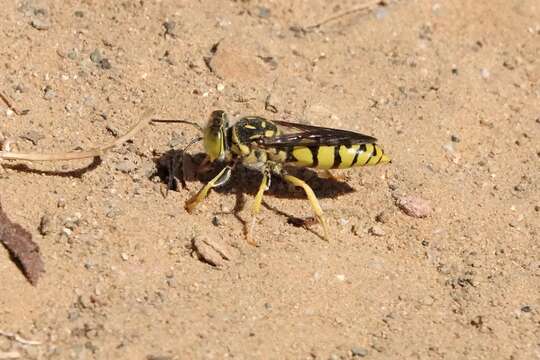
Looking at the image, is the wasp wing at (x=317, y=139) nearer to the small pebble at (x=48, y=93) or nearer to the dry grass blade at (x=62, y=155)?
the dry grass blade at (x=62, y=155)

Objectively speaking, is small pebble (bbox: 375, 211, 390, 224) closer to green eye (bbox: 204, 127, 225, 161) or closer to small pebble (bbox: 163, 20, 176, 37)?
green eye (bbox: 204, 127, 225, 161)

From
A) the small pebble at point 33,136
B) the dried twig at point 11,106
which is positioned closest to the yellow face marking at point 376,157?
the small pebble at point 33,136

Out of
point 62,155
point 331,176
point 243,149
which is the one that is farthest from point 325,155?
point 62,155

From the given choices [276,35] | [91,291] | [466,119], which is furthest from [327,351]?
[276,35]

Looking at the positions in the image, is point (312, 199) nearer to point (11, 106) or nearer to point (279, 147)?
point (279, 147)

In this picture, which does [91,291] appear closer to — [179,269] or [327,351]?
[179,269]
